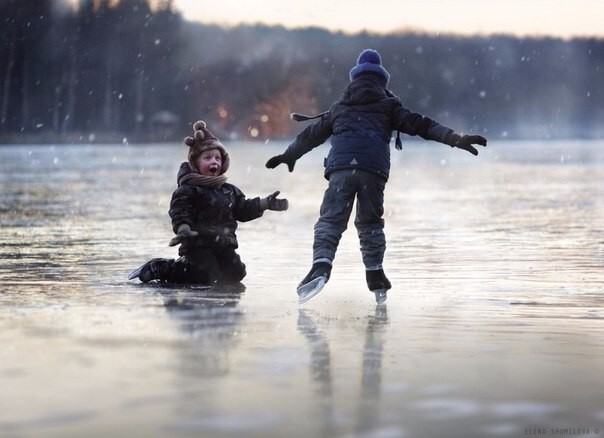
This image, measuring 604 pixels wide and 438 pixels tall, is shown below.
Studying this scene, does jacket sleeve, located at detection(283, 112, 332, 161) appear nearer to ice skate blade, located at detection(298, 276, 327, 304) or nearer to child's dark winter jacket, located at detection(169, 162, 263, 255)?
child's dark winter jacket, located at detection(169, 162, 263, 255)

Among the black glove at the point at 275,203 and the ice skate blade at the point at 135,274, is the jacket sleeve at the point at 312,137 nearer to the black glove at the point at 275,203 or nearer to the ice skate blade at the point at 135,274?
the black glove at the point at 275,203

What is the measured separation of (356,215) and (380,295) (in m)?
0.57

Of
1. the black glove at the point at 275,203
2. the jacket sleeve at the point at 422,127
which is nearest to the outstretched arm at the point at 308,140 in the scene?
the black glove at the point at 275,203

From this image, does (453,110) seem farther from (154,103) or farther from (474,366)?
(474,366)

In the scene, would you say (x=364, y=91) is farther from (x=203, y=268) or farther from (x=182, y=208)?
(x=203, y=268)

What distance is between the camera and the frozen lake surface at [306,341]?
186 inches

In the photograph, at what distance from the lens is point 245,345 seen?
636 cm

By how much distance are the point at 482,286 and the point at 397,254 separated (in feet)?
8.11

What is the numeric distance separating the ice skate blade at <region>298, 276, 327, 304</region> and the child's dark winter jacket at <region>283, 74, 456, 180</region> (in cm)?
76

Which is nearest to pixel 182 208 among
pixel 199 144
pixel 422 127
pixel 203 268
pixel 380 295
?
pixel 203 268

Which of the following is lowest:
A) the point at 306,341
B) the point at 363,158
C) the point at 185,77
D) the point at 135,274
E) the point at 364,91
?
the point at 306,341

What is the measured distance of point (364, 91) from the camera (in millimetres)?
8711

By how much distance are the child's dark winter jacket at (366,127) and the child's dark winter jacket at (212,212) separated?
80 cm

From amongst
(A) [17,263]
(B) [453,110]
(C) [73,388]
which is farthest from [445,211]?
(B) [453,110]
